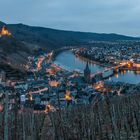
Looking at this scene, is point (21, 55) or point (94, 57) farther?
point (94, 57)

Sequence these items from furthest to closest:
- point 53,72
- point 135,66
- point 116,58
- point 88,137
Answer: point 116,58, point 135,66, point 53,72, point 88,137

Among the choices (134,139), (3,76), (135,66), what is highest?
(3,76)

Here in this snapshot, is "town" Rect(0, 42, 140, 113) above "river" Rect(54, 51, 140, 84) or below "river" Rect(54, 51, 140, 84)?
above

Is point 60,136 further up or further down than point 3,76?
further down

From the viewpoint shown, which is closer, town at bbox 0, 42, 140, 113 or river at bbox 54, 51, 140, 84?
town at bbox 0, 42, 140, 113

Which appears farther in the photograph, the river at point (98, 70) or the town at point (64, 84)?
the river at point (98, 70)

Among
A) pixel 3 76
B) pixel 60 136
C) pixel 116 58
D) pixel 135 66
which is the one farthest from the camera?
pixel 116 58

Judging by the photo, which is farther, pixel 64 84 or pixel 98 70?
pixel 98 70

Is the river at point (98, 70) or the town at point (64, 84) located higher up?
the town at point (64, 84)

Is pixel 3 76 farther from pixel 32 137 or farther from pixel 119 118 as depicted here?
pixel 119 118

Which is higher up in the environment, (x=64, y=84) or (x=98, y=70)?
(x=64, y=84)

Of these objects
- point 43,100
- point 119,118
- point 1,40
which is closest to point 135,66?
point 1,40
